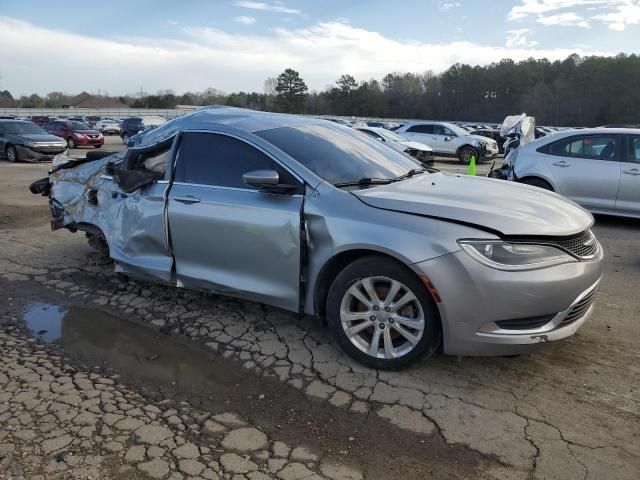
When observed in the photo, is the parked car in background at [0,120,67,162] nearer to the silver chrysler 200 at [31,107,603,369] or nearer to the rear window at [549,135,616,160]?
the silver chrysler 200 at [31,107,603,369]

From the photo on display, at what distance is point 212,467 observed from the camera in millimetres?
2498

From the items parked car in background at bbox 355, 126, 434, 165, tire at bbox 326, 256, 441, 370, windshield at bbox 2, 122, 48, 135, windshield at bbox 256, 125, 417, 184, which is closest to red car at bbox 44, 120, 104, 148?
windshield at bbox 2, 122, 48, 135

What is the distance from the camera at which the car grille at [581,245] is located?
124 inches

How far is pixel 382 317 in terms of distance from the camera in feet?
10.8

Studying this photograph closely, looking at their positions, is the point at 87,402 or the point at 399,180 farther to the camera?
the point at 399,180

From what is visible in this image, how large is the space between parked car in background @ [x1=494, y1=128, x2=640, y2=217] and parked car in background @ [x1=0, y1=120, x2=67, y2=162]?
1669 centimetres

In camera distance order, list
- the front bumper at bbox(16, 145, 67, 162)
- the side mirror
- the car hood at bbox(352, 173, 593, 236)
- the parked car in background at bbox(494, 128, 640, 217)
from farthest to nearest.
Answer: the front bumper at bbox(16, 145, 67, 162) < the parked car in background at bbox(494, 128, 640, 217) < the side mirror < the car hood at bbox(352, 173, 593, 236)

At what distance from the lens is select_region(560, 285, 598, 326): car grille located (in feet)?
10.3

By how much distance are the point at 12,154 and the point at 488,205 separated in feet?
65.7

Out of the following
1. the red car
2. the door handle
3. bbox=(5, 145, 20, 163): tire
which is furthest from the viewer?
the red car

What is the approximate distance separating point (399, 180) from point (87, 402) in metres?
2.70

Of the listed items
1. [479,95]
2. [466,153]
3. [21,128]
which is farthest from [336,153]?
[479,95]

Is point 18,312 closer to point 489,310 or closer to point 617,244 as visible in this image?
point 489,310

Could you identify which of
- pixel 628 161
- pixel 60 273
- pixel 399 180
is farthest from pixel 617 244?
pixel 60 273
